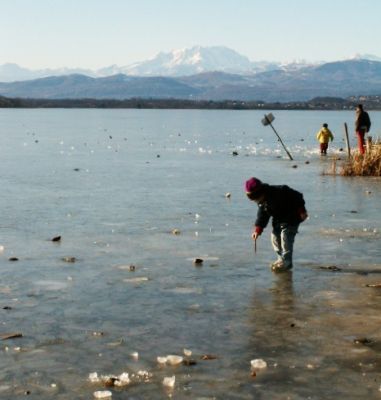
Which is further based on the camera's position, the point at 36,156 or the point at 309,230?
the point at 36,156

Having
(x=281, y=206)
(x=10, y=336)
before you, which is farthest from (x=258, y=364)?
(x=281, y=206)

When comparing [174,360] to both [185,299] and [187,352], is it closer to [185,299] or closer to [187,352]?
[187,352]

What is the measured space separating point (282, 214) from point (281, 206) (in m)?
0.16

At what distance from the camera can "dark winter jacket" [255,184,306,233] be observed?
11602mm

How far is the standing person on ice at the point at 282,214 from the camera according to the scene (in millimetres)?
11602

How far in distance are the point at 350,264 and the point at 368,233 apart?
3.19m

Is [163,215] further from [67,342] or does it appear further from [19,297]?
[67,342]

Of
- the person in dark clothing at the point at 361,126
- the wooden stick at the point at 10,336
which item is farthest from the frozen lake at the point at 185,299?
the person in dark clothing at the point at 361,126

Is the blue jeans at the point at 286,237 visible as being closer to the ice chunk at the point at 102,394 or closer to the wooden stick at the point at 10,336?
the wooden stick at the point at 10,336

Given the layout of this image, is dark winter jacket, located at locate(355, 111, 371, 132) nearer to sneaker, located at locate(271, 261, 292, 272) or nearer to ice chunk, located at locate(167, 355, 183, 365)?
sneaker, located at locate(271, 261, 292, 272)

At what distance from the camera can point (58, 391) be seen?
6973mm

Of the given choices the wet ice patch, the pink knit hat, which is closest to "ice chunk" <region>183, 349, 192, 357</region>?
the wet ice patch

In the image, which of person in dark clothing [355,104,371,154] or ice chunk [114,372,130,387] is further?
person in dark clothing [355,104,371,154]

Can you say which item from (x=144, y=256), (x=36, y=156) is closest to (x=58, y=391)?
(x=144, y=256)
